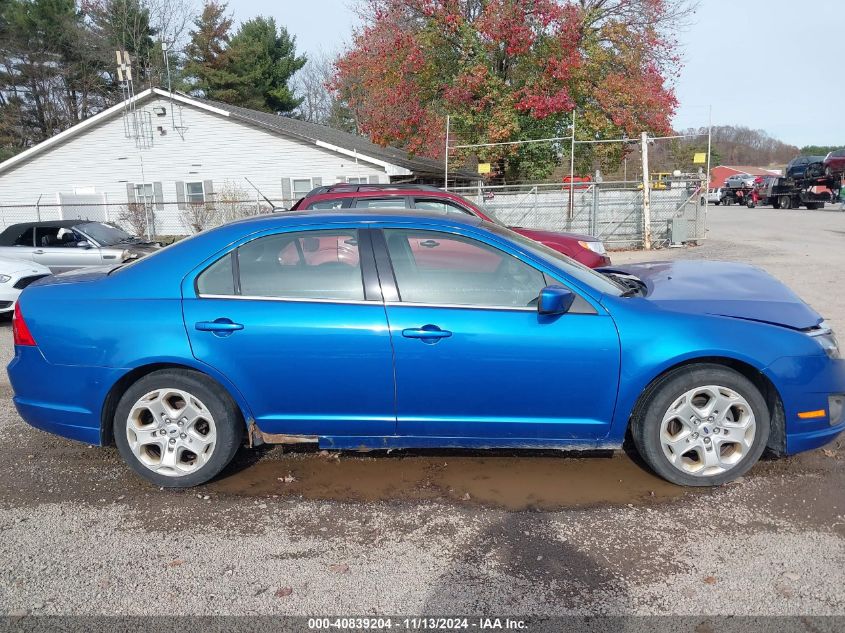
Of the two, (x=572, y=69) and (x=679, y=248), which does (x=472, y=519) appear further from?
(x=572, y=69)

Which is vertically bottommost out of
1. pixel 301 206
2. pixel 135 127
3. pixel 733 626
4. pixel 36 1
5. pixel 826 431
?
pixel 733 626

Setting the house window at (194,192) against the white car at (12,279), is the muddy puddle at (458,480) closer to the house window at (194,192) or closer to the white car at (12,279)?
the white car at (12,279)

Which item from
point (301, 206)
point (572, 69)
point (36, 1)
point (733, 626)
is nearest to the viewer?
point (733, 626)

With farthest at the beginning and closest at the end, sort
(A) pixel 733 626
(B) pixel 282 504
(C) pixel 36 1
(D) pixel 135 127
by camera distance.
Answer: (C) pixel 36 1
(D) pixel 135 127
(B) pixel 282 504
(A) pixel 733 626

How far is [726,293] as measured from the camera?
154 inches

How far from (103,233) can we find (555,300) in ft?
35.1

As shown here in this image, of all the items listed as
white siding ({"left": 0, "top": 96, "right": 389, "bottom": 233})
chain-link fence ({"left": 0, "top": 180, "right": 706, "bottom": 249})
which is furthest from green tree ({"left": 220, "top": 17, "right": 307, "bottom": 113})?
chain-link fence ({"left": 0, "top": 180, "right": 706, "bottom": 249})

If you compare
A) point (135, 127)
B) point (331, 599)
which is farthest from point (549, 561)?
point (135, 127)

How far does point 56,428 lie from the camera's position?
3854 mm

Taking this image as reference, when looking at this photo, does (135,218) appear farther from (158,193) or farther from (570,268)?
(570,268)

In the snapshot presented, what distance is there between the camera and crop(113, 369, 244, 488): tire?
368 cm

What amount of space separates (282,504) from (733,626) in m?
2.33

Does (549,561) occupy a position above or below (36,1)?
below

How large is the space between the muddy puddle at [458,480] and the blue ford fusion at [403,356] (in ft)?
0.81
